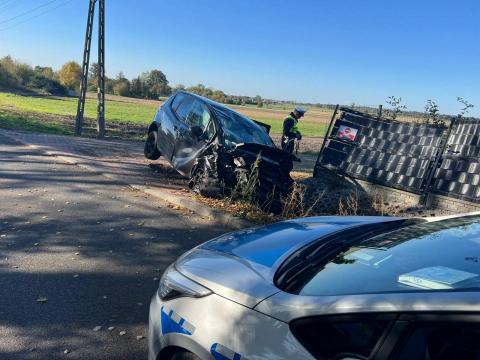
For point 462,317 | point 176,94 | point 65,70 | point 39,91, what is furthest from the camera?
point 65,70

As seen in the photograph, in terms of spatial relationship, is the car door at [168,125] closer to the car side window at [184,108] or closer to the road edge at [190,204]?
the car side window at [184,108]

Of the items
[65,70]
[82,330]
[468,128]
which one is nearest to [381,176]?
[468,128]

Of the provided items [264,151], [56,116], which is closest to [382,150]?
[264,151]

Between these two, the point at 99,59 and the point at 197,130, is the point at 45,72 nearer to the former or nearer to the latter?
the point at 99,59

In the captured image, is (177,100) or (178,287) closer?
(178,287)

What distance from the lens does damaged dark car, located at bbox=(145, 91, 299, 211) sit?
841cm

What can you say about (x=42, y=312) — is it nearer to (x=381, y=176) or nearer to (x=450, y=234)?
(x=450, y=234)

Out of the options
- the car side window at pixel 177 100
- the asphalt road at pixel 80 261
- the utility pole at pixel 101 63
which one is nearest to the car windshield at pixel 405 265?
the asphalt road at pixel 80 261

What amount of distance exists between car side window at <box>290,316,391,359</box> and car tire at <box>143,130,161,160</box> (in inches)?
403

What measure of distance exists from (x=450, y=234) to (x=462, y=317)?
41.9 inches

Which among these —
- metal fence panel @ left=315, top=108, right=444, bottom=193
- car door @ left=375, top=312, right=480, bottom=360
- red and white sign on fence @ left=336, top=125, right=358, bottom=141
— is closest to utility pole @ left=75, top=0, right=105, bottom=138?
metal fence panel @ left=315, top=108, right=444, bottom=193

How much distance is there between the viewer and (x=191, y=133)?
9555mm

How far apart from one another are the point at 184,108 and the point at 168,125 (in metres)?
0.57

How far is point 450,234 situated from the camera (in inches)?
104
